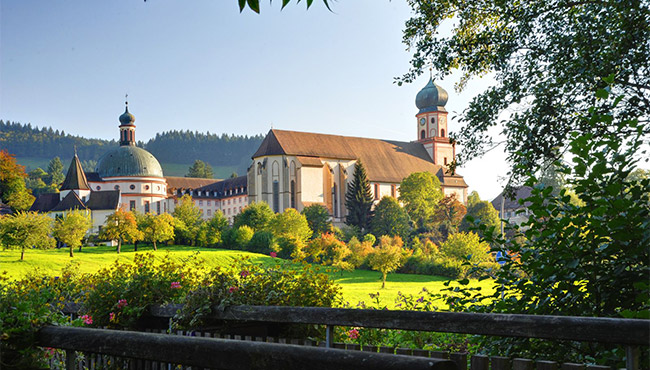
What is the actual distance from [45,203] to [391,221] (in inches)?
1971

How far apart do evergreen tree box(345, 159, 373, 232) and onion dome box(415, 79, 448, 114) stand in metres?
28.4

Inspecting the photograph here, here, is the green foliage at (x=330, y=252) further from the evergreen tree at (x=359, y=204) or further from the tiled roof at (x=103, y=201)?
the tiled roof at (x=103, y=201)

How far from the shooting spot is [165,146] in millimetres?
174875

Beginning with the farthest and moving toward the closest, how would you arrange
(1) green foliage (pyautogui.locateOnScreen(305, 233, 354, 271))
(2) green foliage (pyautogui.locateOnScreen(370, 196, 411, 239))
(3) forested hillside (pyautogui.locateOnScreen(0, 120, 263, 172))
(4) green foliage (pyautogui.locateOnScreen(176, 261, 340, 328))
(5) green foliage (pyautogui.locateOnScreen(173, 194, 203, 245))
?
(3) forested hillside (pyautogui.locateOnScreen(0, 120, 263, 172)), (2) green foliage (pyautogui.locateOnScreen(370, 196, 411, 239)), (5) green foliage (pyautogui.locateOnScreen(173, 194, 203, 245)), (1) green foliage (pyautogui.locateOnScreen(305, 233, 354, 271)), (4) green foliage (pyautogui.locateOnScreen(176, 261, 340, 328))

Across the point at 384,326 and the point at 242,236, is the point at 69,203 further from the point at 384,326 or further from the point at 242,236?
the point at 384,326

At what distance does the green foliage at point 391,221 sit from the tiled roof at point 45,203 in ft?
152

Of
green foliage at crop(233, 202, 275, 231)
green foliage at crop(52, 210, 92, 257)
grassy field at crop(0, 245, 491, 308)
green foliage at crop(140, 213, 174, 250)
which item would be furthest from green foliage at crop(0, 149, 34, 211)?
green foliage at crop(233, 202, 275, 231)

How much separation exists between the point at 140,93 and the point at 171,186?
58.4 feet

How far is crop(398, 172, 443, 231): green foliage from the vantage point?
81375mm

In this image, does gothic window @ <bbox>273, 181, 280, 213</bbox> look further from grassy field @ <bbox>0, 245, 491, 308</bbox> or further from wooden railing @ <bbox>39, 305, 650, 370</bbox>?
wooden railing @ <bbox>39, 305, 650, 370</bbox>

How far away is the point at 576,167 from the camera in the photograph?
373cm

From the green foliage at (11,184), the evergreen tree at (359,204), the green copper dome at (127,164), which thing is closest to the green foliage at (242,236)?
the evergreen tree at (359,204)

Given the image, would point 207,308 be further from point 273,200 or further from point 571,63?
point 273,200

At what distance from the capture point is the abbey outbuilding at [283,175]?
85.1m
